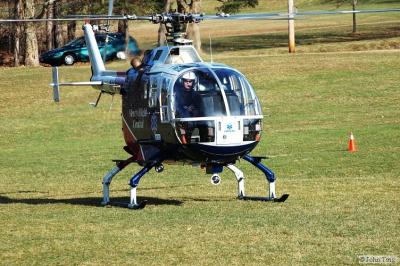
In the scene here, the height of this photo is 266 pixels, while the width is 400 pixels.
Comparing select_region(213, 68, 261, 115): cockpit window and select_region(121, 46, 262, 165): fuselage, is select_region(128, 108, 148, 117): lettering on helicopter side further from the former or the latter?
select_region(213, 68, 261, 115): cockpit window

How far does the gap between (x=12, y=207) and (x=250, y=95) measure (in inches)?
Result: 193

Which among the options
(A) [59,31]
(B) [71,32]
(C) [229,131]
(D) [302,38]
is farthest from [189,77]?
(B) [71,32]

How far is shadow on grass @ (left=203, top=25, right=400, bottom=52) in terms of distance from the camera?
192 feet

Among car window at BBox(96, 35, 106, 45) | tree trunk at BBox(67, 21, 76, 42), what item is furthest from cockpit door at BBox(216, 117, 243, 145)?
tree trunk at BBox(67, 21, 76, 42)

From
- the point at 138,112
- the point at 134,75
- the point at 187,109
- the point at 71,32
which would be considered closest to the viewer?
the point at 187,109

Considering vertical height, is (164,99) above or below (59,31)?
above

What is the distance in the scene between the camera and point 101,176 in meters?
22.9

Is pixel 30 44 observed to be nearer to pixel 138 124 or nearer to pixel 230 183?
pixel 230 183

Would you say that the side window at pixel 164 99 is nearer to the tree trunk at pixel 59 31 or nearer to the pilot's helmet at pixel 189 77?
the pilot's helmet at pixel 189 77

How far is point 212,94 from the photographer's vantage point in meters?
15.1

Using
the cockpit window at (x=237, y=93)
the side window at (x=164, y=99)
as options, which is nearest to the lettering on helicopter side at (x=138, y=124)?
the side window at (x=164, y=99)

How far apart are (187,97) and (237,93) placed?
805 mm

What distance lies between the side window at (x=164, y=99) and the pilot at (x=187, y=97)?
1.06 ft

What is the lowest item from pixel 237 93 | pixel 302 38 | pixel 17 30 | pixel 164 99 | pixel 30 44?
pixel 302 38
